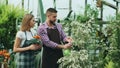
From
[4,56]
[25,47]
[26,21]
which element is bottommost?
[4,56]

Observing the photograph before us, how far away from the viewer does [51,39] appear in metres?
5.82

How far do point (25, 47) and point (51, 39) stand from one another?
0.40m

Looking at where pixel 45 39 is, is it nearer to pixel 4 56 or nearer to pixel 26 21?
pixel 26 21

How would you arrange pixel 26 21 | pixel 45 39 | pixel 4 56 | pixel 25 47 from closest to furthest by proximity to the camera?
pixel 26 21 < pixel 25 47 < pixel 45 39 < pixel 4 56

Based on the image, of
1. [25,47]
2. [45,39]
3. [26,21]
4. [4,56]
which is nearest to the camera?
[26,21]

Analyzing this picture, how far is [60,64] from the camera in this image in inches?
222

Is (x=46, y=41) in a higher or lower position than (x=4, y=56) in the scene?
higher

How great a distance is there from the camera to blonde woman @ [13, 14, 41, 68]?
18.1 ft

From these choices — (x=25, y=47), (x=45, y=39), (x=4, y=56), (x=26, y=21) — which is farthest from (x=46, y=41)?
(x=4, y=56)

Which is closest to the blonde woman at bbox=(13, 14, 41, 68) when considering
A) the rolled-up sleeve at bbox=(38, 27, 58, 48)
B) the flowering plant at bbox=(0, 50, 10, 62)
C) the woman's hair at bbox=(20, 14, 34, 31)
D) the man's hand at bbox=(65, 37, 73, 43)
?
the woman's hair at bbox=(20, 14, 34, 31)

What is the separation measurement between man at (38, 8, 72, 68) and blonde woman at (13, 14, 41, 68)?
0.16 m

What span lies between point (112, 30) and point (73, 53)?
2.78 ft

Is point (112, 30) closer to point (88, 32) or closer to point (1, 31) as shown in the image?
point (88, 32)

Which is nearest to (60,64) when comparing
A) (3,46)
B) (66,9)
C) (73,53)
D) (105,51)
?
(73,53)
